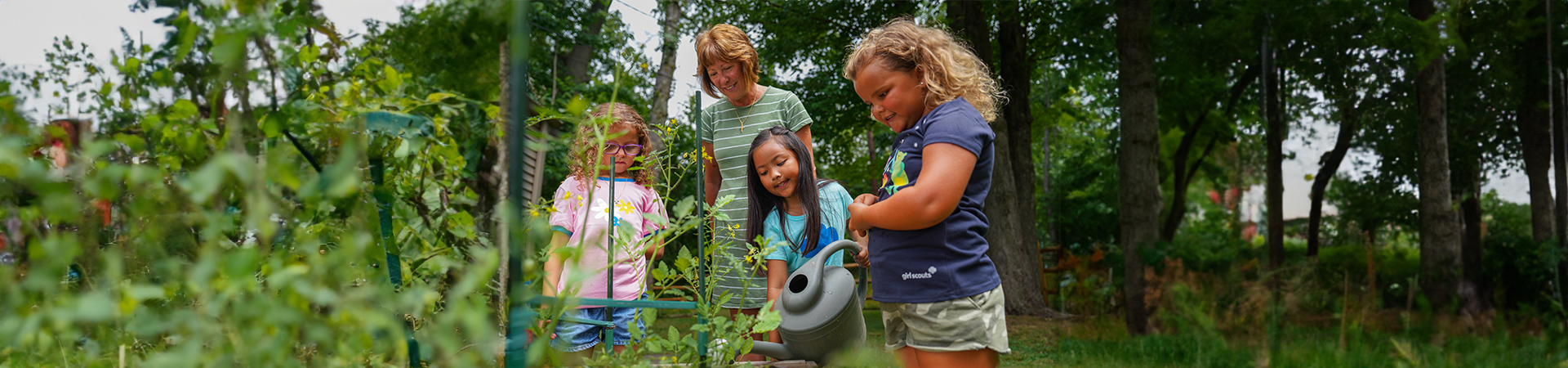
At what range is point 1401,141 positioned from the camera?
6602mm

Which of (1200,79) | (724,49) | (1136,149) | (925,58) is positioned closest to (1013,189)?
(1136,149)

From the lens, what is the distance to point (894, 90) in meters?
1.84

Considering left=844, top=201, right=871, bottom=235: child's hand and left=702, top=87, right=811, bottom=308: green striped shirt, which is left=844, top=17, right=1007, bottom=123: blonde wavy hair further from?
left=702, top=87, right=811, bottom=308: green striped shirt

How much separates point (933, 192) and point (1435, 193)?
5469 mm

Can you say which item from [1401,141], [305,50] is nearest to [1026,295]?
[1401,141]

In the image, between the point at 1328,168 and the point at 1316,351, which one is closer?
the point at 1316,351

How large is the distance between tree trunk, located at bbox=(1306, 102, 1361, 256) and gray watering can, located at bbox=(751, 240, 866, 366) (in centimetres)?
630

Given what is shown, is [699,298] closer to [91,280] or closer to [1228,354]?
[91,280]

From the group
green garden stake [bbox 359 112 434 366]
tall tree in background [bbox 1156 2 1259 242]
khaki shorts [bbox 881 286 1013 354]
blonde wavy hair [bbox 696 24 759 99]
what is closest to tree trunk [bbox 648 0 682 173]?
tall tree in background [bbox 1156 2 1259 242]

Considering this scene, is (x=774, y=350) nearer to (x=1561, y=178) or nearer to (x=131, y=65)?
(x=131, y=65)

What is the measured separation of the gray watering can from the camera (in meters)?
1.78

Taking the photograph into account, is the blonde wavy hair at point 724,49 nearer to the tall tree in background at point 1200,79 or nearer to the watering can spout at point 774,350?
the watering can spout at point 774,350

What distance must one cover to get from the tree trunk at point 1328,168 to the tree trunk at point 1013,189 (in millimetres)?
2626

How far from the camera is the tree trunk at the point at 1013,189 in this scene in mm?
8047
